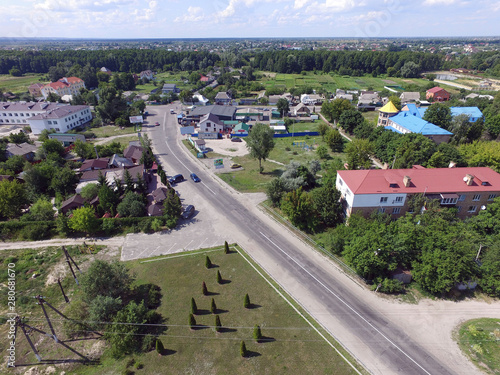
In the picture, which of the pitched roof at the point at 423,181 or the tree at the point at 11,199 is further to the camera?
the tree at the point at 11,199

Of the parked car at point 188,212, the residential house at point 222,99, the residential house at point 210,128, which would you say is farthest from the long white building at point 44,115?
the parked car at point 188,212

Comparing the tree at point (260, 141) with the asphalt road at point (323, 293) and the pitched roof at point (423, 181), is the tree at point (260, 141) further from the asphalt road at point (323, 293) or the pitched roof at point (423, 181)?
the pitched roof at point (423, 181)

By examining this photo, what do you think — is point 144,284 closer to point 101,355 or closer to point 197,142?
point 101,355

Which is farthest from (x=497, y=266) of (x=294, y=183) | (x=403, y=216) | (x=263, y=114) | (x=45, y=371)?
(x=263, y=114)

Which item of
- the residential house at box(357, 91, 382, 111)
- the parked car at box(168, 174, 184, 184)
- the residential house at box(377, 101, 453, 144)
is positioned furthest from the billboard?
the residential house at box(357, 91, 382, 111)

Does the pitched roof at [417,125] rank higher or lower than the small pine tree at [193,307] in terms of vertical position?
higher

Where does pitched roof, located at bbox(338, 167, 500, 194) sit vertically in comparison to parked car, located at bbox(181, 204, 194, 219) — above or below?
above

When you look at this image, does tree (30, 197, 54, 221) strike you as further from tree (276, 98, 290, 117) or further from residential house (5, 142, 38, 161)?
tree (276, 98, 290, 117)
